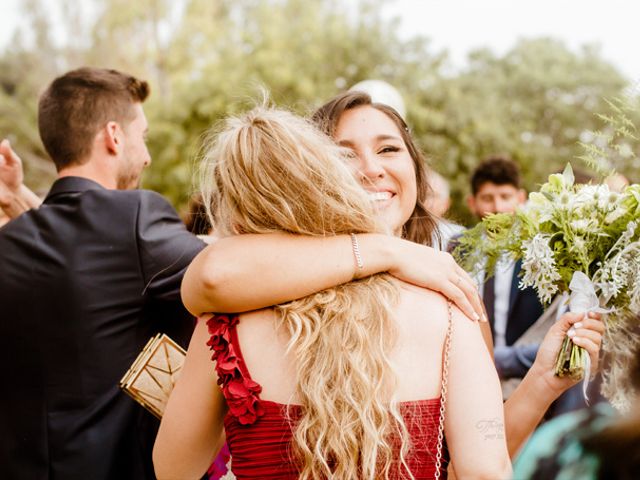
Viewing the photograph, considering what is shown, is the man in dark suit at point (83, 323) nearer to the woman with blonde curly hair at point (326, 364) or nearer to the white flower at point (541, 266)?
the woman with blonde curly hair at point (326, 364)

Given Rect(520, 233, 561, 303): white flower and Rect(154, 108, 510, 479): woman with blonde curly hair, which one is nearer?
Rect(154, 108, 510, 479): woman with blonde curly hair

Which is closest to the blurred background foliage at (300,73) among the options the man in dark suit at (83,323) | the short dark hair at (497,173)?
the short dark hair at (497,173)

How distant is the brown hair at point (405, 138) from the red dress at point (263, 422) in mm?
1018

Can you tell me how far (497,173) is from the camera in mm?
6879

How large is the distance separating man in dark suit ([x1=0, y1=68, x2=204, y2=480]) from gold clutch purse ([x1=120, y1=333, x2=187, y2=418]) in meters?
0.39

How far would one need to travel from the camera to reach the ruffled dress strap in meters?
1.81

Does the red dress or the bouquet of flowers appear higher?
the bouquet of flowers

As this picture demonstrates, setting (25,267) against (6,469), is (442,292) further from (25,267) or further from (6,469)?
(6,469)

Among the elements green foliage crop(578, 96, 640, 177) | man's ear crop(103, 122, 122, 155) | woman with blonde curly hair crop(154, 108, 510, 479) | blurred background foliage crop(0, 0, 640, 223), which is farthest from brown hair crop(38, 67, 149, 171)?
blurred background foliage crop(0, 0, 640, 223)

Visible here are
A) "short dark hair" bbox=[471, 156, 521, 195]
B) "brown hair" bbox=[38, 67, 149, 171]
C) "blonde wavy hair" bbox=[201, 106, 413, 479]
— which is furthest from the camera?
"short dark hair" bbox=[471, 156, 521, 195]

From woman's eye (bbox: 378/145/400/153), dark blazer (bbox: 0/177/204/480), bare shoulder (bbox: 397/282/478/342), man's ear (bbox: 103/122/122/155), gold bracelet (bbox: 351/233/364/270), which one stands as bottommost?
dark blazer (bbox: 0/177/204/480)

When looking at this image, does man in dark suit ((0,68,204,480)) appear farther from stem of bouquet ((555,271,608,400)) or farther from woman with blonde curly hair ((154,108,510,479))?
stem of bouquet ((555,271,608,400))

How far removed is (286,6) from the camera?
23.4 metres

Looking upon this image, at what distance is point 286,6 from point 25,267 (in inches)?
863
